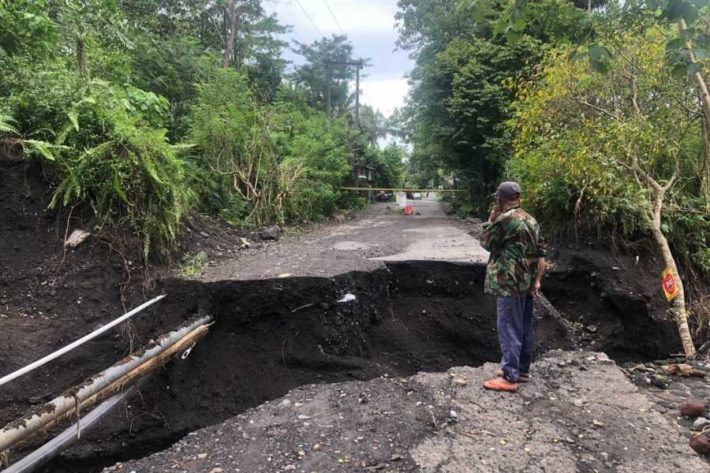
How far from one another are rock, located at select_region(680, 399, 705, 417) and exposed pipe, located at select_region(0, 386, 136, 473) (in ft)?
13.9

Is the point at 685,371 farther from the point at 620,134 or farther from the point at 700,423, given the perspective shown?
the point at 620,134

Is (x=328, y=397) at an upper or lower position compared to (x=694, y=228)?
lower

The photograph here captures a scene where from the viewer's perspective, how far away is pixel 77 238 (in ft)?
17.6

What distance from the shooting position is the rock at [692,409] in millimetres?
3072

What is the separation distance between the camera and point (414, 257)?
6855mm

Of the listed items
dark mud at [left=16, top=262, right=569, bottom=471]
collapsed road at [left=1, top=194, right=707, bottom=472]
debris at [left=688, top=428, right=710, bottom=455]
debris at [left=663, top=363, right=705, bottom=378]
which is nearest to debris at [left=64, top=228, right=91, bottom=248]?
collapsed road at [left=1, top=194, right=707, bottom=472]

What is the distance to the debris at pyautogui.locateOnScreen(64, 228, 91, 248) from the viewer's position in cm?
534

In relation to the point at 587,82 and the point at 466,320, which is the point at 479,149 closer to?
the point at 587,82

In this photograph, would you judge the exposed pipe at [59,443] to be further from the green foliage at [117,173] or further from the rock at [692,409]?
the rock at [692,409]

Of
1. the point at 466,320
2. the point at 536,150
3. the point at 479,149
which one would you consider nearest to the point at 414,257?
the point at 466,320

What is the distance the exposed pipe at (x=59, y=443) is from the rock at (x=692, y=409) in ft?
13.9

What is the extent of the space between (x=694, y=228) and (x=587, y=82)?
3.49 meters

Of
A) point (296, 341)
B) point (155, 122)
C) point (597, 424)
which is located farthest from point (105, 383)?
point (155, 122)

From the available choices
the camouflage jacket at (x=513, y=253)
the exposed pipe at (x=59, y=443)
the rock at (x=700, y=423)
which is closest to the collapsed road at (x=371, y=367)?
the rock at (x=700, y=423)
